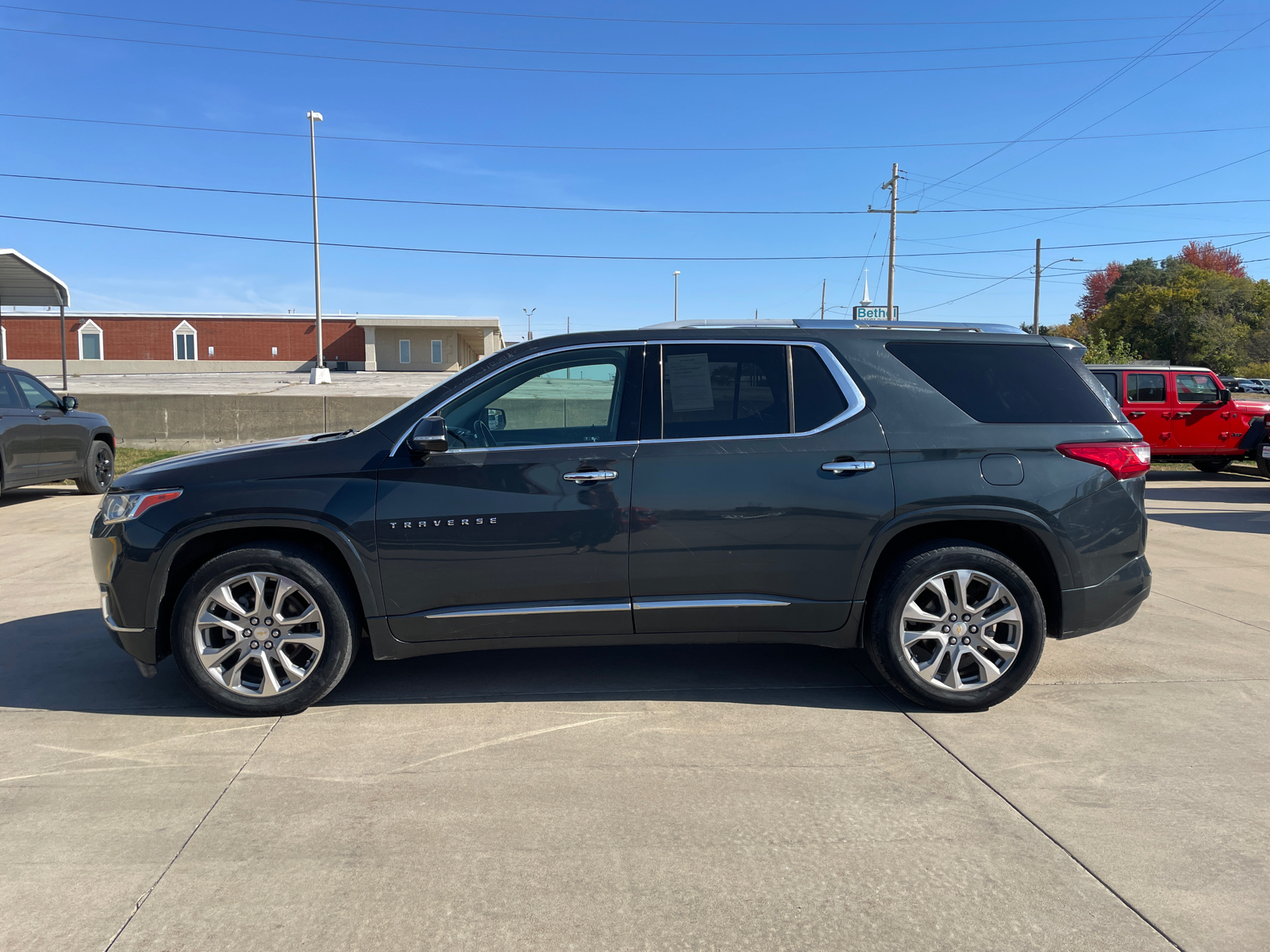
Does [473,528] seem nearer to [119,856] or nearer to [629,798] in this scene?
[629,798]

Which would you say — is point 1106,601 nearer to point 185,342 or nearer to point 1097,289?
point 185,342

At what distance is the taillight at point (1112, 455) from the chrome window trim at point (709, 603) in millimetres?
1570

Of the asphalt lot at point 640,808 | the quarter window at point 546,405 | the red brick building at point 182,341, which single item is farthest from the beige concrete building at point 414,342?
the asphalt lot at point 640,808

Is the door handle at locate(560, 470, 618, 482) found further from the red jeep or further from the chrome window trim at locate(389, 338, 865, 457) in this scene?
the red jeep

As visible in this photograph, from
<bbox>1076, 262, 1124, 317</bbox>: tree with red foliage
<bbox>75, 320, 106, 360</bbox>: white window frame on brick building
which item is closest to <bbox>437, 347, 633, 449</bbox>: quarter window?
<bbox>75, 320, 106, 360</bbox>: white window frame on brick building

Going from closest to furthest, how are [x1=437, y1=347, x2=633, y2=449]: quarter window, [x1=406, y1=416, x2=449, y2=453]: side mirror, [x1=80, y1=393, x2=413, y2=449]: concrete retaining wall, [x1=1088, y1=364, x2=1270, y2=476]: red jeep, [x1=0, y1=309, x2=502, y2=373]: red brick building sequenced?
[x1=406, y1=416, x2=449, y2=453]: side mirror → [x1=437, y1=347, x2=633, y2=449]: quarter window → [x1=1088, y1=364, x2=1270, y2=476]: red jeep → [x1=80, y1=393, x2=413, y2=449]: concrete retaining wall → [x1=0, y1=309, x2=502, y2=373]: red brick building

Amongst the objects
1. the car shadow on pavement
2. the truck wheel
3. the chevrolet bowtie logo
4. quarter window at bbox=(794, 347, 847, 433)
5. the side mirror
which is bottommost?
the car shadow on pavement

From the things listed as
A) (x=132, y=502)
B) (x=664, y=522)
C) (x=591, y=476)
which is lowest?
(x=664, y=522)

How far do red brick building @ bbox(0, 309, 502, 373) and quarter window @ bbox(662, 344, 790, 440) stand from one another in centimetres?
5345

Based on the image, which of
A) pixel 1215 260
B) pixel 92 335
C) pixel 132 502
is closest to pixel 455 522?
pixel 132 502

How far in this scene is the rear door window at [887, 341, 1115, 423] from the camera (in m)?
4.42

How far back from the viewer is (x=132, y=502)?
4.22 meters

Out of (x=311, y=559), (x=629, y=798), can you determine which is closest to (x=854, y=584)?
(x=629, y=798)

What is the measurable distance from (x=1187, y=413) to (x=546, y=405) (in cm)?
1510
